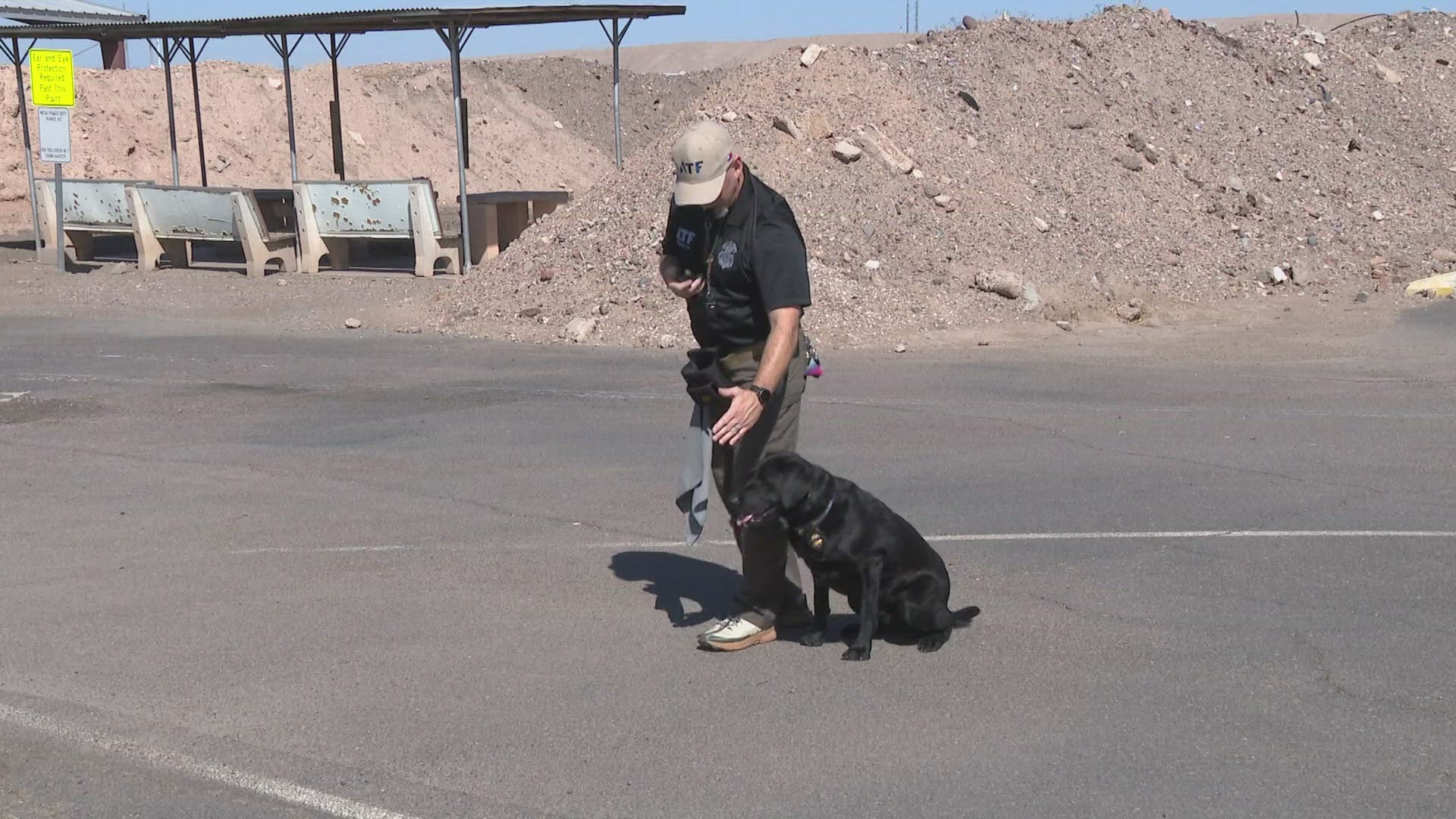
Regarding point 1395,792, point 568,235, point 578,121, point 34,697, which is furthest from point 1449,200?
point 578,121

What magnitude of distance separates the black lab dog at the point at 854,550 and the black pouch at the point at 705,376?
1.08 feet

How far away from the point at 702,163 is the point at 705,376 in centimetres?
78

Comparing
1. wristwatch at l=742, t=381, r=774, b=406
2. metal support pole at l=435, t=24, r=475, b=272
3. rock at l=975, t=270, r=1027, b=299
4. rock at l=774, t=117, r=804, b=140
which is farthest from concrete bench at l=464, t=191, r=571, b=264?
wristwatch at l=742, t=381, r=774, b=406

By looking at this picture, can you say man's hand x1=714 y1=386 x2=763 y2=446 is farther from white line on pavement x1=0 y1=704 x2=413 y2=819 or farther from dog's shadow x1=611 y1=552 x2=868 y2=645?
white line on pavement x1=0 y1=704 x2=413 y2=819

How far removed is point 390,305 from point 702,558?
41.4 ft

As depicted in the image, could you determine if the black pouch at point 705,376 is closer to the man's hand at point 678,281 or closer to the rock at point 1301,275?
the man's hand at point 678,281

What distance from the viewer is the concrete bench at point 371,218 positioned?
20531 mm

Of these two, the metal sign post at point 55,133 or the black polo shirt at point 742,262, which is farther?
the metal sign post at point 55,133

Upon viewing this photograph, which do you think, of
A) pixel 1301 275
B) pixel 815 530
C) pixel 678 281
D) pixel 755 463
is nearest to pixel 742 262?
pixel 678 281

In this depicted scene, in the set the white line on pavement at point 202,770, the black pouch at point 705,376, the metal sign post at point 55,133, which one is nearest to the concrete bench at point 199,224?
the metal sign post at point 55,133

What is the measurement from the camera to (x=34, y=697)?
5.12 m

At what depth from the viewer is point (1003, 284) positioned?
56.1 ft

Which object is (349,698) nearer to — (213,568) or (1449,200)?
(213,568)

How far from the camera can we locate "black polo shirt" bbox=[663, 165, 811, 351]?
506cm
